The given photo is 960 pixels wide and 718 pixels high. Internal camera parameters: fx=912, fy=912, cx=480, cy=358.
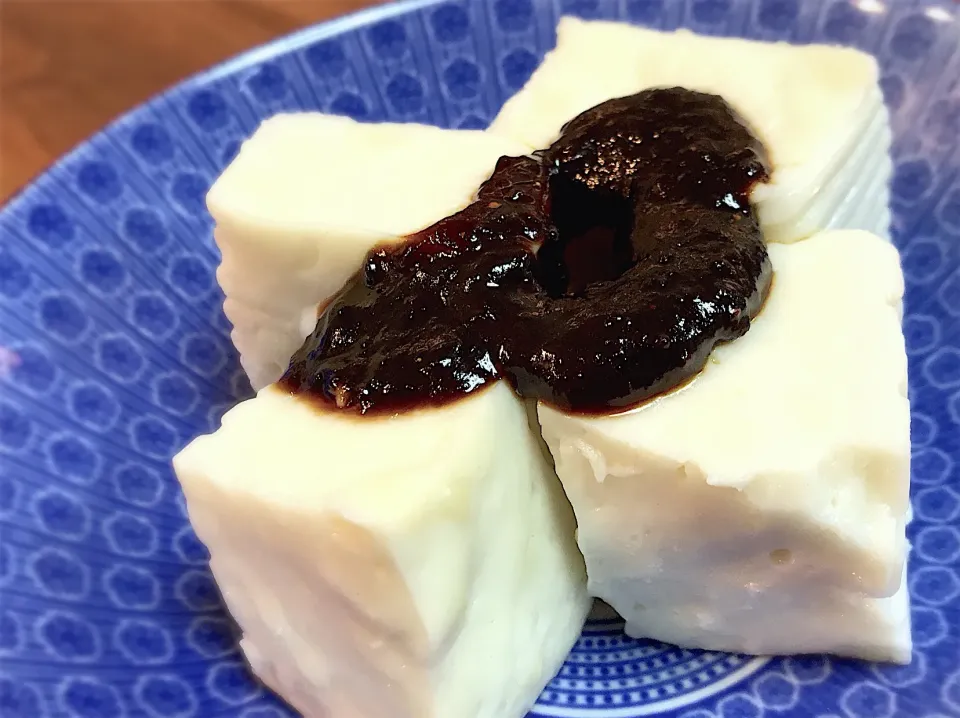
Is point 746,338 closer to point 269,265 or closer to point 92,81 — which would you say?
point 269,265

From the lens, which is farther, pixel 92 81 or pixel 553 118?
pixel 92 81

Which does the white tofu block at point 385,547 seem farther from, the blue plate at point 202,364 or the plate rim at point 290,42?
the plate rim at point 290,42

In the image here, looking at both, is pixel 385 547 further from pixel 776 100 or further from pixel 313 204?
pixel 776 100

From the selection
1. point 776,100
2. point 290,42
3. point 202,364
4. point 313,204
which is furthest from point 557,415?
point 290,42

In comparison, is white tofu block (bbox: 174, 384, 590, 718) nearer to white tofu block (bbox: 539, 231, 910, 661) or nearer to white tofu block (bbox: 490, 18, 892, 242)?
white tofu block (bbox: 539, 231, 910, 661)

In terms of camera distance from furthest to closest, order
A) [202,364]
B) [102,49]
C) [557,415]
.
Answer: [102,49]
[202,364]
[557,415]

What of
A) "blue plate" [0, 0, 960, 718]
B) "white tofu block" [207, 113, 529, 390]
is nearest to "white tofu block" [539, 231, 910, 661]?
"blue plate" [0, 0, 960, 718]

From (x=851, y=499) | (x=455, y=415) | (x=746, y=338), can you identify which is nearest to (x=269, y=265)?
(x=455, y=415)
